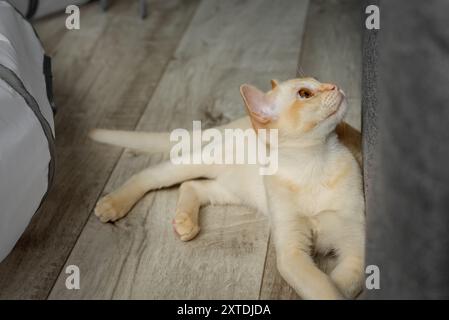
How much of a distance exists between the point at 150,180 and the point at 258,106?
1.34 ft

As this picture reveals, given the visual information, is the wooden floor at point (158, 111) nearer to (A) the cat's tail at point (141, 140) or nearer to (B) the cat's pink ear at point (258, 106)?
(A) the cat's tail at point (141, 140)

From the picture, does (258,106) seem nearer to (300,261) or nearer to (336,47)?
(300,261)

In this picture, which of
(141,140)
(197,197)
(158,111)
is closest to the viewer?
(197,197)

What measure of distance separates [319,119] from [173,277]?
454mm

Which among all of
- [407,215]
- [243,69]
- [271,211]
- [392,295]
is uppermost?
[407,215]

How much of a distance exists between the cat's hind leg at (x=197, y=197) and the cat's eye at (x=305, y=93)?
0.36 meters

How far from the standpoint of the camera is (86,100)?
7.39 feet

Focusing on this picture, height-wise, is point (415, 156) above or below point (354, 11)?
above

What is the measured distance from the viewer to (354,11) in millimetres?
2689

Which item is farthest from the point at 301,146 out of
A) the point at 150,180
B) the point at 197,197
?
the point at 150,180

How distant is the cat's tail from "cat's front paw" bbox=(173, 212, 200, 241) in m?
0.32

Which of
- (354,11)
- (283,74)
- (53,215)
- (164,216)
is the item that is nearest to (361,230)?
(164,216)
